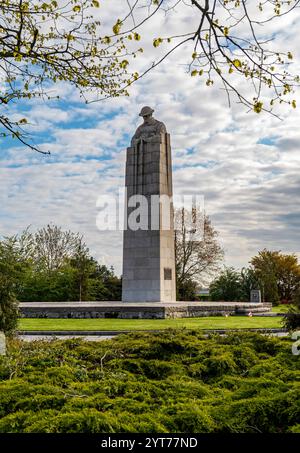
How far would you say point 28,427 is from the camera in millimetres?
3693

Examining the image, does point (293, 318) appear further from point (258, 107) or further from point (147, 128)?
point (147, 128)

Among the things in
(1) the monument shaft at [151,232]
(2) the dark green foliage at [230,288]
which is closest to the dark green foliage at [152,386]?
(1) the monument shaft at [151,232]

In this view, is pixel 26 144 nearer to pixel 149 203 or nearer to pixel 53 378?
pixel 53 378

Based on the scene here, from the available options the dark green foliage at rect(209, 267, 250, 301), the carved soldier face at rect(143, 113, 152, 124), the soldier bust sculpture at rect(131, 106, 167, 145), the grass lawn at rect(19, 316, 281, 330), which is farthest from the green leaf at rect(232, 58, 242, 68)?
the dark green foliage at rect(209, 267, 250, 301)

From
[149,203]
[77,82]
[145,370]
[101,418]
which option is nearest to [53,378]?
[145,370]

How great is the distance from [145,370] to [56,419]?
7.12 ft

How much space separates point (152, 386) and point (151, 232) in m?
19.2

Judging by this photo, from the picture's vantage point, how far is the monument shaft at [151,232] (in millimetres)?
23859

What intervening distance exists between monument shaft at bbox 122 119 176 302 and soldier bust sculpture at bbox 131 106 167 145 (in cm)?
10

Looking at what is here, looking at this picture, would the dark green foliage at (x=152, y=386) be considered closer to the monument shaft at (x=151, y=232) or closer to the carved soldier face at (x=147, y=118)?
the monument shaft at (x=151, y=232)

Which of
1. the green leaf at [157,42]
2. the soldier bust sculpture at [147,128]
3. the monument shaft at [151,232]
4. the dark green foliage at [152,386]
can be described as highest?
the soldier bust sculpture at [147,128]

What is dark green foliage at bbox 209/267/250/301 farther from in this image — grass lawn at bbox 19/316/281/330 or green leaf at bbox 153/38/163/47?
green leaf at bbox 153/38/163/47

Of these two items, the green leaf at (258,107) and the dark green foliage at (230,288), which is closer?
the green leaf at (258,107)

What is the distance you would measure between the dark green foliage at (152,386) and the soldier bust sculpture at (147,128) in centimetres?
1872
